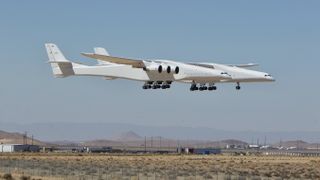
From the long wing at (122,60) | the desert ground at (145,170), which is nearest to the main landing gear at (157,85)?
the long wing at (122,60)

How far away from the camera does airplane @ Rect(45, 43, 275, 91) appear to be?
3371 inches

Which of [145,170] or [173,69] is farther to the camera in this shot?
[173,69]

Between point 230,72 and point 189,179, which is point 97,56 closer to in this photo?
point 230,72

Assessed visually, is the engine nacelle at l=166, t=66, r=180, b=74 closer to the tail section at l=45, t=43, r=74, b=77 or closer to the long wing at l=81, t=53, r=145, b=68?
the long wing at l=81, t=53, r=145, b=68

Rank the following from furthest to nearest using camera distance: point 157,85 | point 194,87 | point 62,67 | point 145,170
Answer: point 62,67, point 157,85, point 194,87, point 145,170

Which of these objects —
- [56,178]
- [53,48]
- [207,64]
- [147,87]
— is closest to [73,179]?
[56,178]

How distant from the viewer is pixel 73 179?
6275 centimetres

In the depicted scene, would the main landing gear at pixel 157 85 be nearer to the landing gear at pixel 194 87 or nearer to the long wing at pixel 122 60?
the landing gear at pixel 194 87

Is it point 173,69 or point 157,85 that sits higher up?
point 173,69

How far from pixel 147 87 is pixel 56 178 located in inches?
1049

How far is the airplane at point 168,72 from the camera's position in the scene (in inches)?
3371

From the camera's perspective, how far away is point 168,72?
89062 mm

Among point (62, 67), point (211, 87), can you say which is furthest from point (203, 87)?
point (62, 67)

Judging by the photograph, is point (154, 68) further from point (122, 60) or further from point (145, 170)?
point (145, 170)
